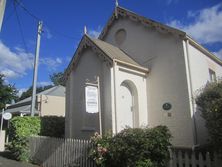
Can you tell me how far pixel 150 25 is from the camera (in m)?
14.5

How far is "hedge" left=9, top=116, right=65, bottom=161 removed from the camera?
43.5ft

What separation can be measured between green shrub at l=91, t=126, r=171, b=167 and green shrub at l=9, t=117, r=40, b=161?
19.4ft

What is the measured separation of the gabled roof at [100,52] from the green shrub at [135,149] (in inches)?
182

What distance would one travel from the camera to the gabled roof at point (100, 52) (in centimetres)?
1257

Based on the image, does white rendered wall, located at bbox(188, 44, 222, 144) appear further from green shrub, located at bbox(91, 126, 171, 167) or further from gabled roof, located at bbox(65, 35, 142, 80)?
green shrub, located at bbox(91, 126, 171, 167)

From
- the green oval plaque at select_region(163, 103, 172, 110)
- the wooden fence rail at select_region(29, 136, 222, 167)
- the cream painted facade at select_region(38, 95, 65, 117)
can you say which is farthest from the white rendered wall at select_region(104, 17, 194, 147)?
the cream painted facade at select_region(38, 95, 65, 117)

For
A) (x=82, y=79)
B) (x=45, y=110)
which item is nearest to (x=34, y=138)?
(x=82, y=79)

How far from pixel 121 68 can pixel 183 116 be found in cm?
398

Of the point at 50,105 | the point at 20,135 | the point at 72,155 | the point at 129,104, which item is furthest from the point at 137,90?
→ the point at 50,105

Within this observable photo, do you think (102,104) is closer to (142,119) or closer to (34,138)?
(142,119)

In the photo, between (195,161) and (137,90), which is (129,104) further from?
(195,161)

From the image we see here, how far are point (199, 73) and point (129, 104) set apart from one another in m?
4.27

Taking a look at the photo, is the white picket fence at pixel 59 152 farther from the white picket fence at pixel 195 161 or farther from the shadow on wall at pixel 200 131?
the shadow on wall at pixel 200 131

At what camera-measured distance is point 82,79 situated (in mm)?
14562
